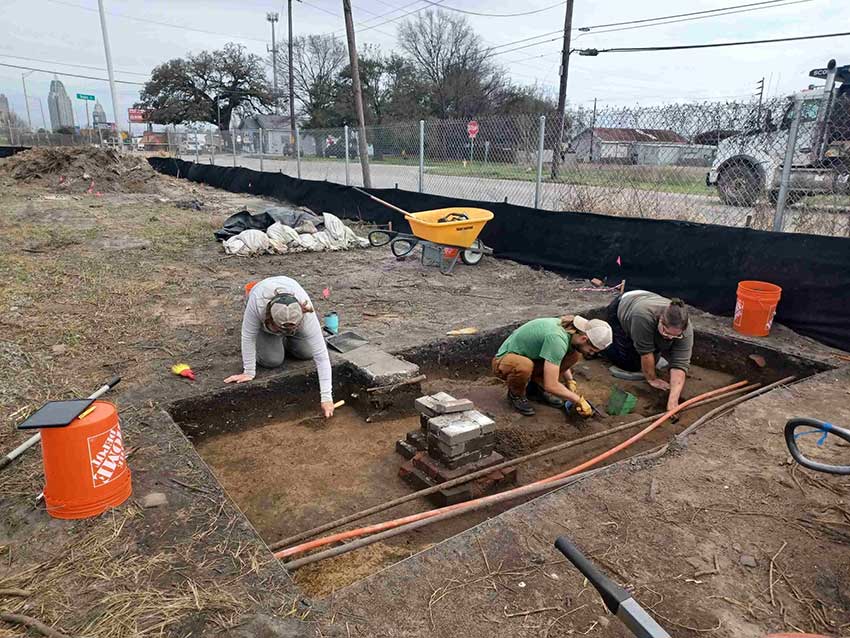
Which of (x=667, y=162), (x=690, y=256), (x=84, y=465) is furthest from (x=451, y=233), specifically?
(x=84, y=465)

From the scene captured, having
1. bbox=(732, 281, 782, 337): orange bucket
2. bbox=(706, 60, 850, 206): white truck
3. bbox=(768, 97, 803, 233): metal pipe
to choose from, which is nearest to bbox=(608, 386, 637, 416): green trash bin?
bbox=(732, 281, 782, 337): orange bucket

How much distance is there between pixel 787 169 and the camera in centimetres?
568

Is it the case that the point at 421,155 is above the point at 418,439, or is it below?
above

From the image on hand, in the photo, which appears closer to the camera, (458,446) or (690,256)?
(458,446)

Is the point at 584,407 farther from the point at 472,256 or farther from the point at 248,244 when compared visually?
the point at 248,244

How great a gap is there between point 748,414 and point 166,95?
55.6 m

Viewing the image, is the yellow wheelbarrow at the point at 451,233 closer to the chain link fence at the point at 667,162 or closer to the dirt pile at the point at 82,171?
the chain link fence at the point at 667,162

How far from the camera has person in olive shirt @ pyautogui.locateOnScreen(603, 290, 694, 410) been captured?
4.26 m

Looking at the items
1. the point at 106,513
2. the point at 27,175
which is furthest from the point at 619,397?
the point at 27,175

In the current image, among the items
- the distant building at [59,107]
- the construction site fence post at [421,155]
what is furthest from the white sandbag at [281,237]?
the distant building at [59,107]

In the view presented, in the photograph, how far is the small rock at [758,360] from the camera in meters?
5.23

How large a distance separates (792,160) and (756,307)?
5.26 ft

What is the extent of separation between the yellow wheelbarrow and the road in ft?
3.45

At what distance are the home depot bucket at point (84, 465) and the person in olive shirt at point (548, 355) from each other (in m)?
2.79
